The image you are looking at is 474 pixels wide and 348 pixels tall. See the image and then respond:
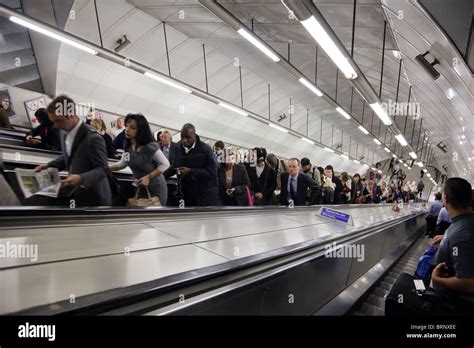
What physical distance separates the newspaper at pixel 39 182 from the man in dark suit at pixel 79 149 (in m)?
0.09

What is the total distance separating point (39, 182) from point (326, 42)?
573 centimetres

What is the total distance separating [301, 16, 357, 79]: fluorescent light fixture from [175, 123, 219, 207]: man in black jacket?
3334 mm

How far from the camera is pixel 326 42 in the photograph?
5824 millimetres

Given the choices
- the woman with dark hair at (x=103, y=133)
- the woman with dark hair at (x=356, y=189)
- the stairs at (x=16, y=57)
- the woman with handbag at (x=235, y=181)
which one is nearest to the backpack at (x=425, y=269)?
the woman with handbag at (x=235, y=181)

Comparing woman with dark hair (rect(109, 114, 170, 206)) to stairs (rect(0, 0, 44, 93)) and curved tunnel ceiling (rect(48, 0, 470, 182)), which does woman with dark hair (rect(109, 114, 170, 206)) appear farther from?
stairs (rect(0, 0, 44, 93))

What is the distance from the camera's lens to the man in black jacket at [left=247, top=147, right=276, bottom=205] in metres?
5.34

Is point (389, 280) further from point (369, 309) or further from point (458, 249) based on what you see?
point (458, 249)

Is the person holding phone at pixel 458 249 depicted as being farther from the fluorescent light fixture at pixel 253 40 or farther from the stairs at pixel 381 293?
the fluorescent light fixture at pixel 253 40

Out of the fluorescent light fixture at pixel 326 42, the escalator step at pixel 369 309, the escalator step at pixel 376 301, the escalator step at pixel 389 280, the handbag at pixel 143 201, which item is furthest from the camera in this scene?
the fluorescent light fixture at pixel 326 42

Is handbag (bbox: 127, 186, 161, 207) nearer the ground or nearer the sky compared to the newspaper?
nearer the ground

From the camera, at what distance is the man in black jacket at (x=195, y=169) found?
143 inches

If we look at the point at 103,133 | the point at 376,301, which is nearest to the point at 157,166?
the point at 103,133

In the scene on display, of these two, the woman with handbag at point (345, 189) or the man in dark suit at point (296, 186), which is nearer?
the man in dark suit at point (296, 186)

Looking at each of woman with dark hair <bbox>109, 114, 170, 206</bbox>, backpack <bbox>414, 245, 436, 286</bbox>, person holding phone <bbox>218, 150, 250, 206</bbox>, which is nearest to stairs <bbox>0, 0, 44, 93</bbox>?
person holding phone <bbox>218, 150, 250, 206</bbox>
